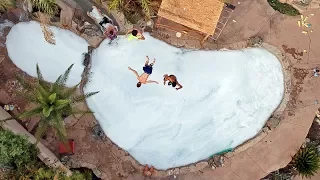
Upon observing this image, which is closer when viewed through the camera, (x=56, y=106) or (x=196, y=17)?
(x=56, y=106)

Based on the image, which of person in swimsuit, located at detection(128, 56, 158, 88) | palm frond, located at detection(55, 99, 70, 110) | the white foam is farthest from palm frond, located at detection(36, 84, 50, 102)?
person in swimsuit, located at detection(128, 56, 158, 88)

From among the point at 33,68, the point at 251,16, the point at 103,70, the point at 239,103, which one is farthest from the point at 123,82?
the point at 251,16

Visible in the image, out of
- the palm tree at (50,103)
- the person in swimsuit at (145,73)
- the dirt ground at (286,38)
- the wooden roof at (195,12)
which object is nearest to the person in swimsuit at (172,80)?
the person in swimsuit at (145,73)

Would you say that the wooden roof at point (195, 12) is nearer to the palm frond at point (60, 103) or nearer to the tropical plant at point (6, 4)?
the palm frond at point (60, 103)

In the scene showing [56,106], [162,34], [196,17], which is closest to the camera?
[56,106]

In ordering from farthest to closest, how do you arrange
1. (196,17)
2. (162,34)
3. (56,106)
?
(162,34) → (196,17) → (56,106)

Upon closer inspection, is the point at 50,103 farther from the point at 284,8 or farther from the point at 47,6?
the point at 284,8

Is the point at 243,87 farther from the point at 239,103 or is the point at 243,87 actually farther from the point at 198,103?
the point at 198,103
